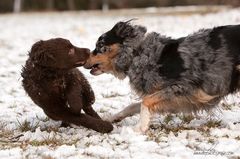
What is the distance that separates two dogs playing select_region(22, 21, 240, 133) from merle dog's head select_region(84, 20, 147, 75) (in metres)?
0.01

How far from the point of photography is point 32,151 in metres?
5.10

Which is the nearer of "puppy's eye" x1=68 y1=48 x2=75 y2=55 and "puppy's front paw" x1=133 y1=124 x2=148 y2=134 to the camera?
"puppy's front paw" x1=133 y1=124 x2=148 y2=134

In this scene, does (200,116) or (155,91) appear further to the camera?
(200,116)

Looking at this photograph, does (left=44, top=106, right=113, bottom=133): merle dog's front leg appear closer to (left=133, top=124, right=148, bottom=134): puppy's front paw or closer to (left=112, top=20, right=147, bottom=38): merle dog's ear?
(left=133, top=124, right=148, bottom=134): puppy's front paw

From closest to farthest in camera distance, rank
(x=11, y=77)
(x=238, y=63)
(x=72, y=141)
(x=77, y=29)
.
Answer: (x=72, y=141)
(x=238, y=63)
(x=11, y=77)
(x=77, y=29)

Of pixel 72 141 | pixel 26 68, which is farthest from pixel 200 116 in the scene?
pixel 26 68

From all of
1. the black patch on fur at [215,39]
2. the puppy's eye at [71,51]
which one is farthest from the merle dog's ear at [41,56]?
the black patch on fur at [215,39]

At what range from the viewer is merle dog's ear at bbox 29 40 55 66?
598cm

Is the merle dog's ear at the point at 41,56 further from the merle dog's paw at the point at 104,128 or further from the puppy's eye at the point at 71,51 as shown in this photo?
the merle dog's paw at the point at 104,128

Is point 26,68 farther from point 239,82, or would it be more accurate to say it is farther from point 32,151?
point 239,82

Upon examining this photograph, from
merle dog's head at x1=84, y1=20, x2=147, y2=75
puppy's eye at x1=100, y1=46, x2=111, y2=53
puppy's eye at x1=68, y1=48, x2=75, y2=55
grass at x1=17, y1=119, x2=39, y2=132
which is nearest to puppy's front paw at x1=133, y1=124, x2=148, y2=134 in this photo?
merle dog's head at x1=84, y1=20, x2=147, y2=75

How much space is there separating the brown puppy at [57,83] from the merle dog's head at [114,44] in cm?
25

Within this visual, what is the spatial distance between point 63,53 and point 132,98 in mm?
2334

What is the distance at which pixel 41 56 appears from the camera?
599cm
